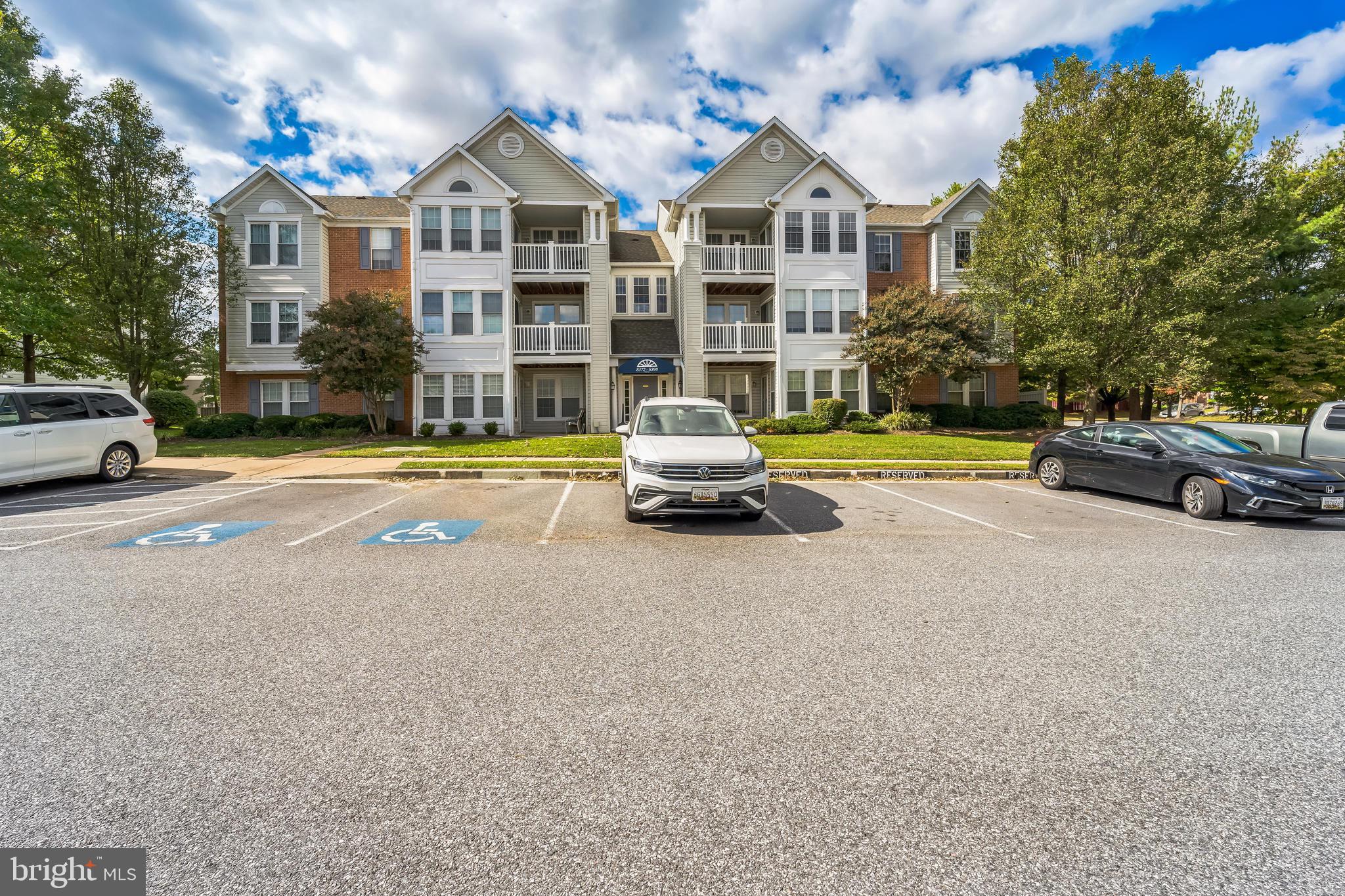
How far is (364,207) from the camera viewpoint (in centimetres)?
2620

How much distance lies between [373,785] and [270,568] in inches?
182

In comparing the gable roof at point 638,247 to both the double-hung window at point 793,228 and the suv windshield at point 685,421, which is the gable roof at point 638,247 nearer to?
the double-hung window at point 793,228

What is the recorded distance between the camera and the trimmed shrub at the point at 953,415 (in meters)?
25.5

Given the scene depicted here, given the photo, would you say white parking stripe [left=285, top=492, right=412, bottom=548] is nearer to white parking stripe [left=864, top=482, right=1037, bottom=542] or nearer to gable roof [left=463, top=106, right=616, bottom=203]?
white parking stripe [left=864, top=482, right=1037, bottom=542]

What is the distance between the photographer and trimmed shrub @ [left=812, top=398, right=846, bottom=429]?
901 inches

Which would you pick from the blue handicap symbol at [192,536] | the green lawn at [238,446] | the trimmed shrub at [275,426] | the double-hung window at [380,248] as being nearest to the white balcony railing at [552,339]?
the double-hung window at [380,248]

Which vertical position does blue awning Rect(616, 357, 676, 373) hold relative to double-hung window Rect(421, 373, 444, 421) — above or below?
above

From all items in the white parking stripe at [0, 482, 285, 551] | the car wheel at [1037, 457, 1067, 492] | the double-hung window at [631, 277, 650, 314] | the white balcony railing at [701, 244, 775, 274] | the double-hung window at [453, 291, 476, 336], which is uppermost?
the white balcony railing at [701, 244, 775, 274]

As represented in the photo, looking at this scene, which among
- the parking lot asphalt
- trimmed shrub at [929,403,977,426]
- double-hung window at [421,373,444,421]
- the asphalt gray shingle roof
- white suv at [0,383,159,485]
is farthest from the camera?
trimmed shrub at [929,403,977,426]

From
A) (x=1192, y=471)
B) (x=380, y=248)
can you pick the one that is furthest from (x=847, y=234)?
(x=380, y=248)

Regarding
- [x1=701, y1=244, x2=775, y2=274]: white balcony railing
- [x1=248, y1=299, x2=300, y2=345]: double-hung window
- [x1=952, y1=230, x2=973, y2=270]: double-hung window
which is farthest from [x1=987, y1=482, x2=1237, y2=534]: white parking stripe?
[x1=248, y1=299, x2=300, y2=345]: double-hung window

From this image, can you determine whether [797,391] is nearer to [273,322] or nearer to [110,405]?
[110,405]

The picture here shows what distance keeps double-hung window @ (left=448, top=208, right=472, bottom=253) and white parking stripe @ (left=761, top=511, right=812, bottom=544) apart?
1977cm

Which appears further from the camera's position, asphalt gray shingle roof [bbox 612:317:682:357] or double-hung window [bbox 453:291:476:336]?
asphalt gray shingle roof [bbox 612:317:682:357]
